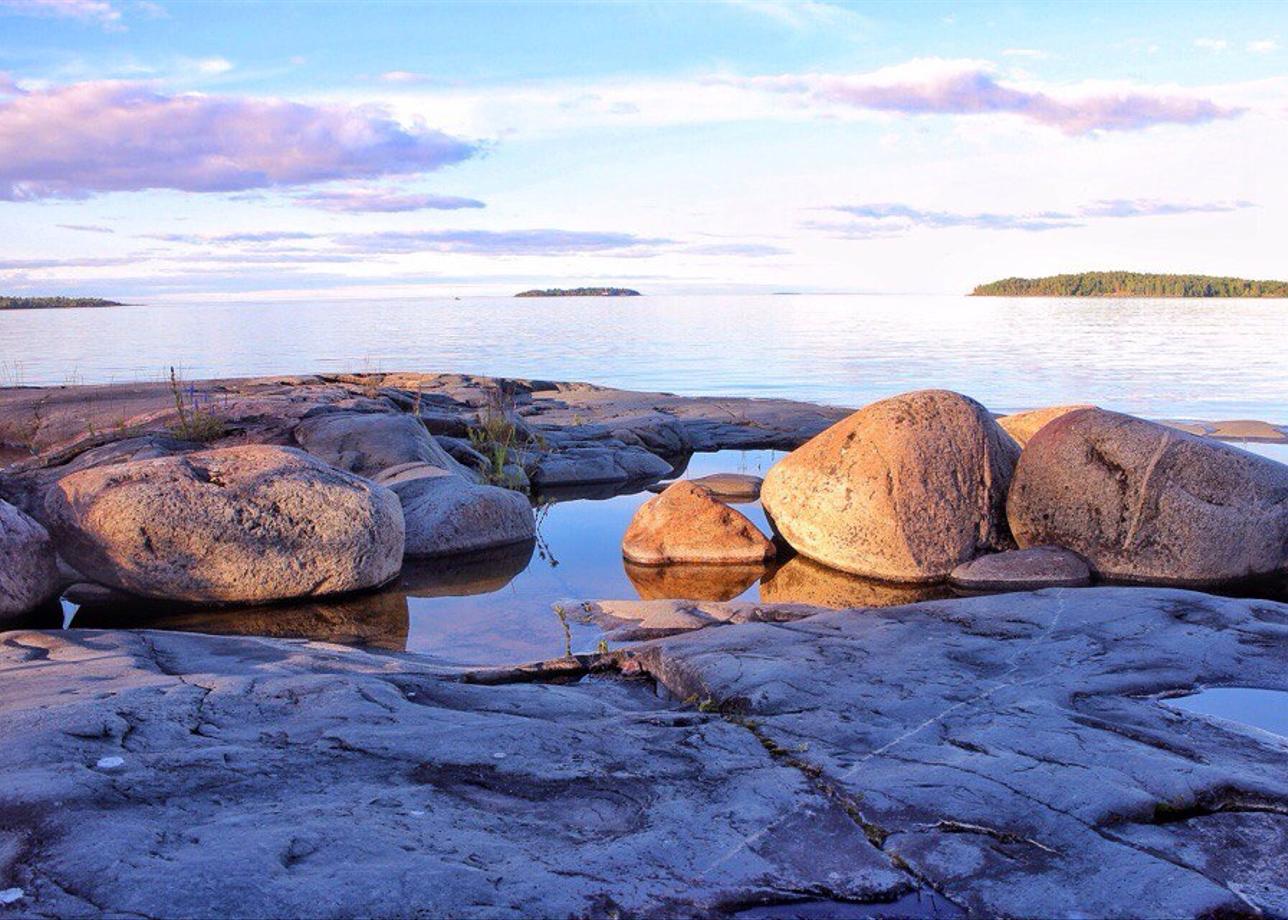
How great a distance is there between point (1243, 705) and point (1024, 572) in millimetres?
3422

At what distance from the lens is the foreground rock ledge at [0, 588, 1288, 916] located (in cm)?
280

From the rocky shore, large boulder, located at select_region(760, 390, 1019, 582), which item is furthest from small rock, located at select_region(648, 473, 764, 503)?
large boulder, located at select_region(760, 390, 1019, 582)

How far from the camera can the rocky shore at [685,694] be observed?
2953mm

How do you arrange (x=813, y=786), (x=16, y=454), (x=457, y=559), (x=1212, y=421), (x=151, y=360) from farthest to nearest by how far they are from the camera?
1. (x=151, y=360)
2. (x=1212, y=421)
3. (x=16, y=454)
4. (x=457, y=559)
5. (x=813, y=786)

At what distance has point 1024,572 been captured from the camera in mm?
8344

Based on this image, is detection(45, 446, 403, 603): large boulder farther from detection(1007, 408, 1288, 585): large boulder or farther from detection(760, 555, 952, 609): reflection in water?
detection(1007, 408, 1288, 585): large boulder

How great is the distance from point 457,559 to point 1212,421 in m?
13.9

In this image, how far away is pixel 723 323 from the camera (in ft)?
194

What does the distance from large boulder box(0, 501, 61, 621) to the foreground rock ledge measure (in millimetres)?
1747

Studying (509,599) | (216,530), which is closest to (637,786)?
(509,599)

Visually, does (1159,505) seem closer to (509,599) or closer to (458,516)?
(509,599)

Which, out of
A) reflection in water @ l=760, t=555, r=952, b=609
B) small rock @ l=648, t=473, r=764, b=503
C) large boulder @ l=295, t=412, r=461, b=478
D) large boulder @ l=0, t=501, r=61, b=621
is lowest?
reflection in water @ l=760, t=555, r=952, b=609

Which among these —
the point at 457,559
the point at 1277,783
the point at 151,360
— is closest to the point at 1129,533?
the point at 1277,783

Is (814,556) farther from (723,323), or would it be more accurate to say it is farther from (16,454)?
(723,323)
